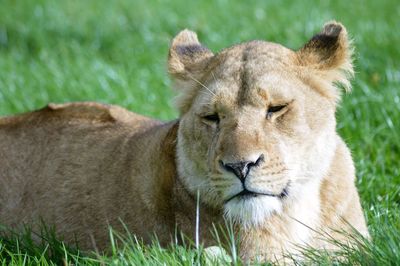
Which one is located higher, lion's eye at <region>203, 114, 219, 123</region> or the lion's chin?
lion's eye at <region>203, 114, 219, 123</region>

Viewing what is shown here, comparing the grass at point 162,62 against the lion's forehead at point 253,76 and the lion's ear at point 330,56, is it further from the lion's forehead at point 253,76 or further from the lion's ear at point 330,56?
the lion's ear at point 330,56

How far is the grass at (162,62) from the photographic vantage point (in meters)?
4.76

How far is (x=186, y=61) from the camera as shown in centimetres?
482

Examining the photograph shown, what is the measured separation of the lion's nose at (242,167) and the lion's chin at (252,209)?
14cm

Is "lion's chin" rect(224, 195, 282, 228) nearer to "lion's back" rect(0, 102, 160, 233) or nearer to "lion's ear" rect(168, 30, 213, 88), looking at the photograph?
"lion's ear" rect(168, 30, 213, 88)

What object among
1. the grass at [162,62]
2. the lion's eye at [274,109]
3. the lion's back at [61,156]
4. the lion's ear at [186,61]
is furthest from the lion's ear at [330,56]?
the lion's back at [61,156]

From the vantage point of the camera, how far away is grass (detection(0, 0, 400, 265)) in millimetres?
4762

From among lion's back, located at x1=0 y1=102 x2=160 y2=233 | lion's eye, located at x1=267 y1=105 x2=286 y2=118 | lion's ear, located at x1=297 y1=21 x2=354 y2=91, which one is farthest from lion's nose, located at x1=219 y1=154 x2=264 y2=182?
lion's back, located at x1=0 y1=102 x2=160 y2=233

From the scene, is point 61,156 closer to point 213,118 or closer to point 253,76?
point 213,118

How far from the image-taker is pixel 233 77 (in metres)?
4.32

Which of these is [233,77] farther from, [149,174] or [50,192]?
→ [50,192]

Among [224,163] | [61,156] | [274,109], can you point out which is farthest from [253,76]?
[61,156]

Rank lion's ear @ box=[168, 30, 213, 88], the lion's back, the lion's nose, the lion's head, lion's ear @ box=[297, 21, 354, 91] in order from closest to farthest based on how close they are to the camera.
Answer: the lion's nose, the lion's head, lion's ear @ box=[297, 21, 354, 91], lion's ear @ box=[168, 30, 213, 88], the lion's back

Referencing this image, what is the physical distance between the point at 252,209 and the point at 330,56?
913 millimetres
